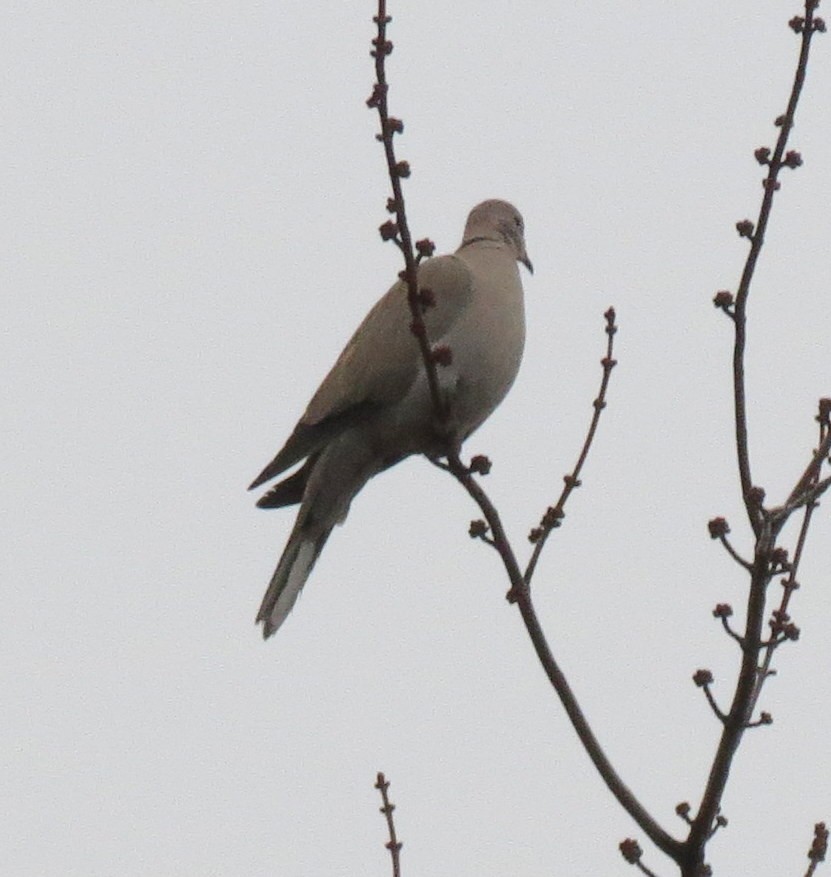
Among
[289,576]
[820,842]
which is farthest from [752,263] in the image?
[289,576]

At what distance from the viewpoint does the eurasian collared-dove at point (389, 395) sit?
4914mm

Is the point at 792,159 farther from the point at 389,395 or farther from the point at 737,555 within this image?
the point at 389,395

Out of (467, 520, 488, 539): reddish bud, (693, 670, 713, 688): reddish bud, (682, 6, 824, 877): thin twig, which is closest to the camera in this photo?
(682, 6, 824, 877): thin twig

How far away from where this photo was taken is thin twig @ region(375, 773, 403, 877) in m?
3.13

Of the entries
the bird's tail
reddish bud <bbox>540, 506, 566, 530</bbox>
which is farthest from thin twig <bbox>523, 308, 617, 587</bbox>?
the bird's tail

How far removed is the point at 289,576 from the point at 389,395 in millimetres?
683

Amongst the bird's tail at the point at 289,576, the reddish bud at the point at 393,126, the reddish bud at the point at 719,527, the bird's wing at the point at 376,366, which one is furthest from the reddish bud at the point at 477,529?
the bird's tail at the point at 289,576

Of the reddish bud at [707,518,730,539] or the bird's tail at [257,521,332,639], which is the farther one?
the bird's tail at [257,521,332,639]

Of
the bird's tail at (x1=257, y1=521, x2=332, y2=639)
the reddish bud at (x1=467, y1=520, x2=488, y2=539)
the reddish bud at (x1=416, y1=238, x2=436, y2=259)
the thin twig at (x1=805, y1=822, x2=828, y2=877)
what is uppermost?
the bird's tail at (x1=257, y1=521, x2=332, y2=639)

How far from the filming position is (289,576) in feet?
16.8

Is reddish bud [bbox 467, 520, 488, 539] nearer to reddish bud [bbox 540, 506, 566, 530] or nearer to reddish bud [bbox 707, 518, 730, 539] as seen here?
reddish bud [bbox 540, 506, 566, 530]

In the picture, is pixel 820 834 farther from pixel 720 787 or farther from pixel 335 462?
pixel 335 462

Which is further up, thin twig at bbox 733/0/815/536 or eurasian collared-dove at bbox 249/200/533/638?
eurasian collared-dove at bbox 249/200/533/638

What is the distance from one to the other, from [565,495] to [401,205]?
2.94 ft
